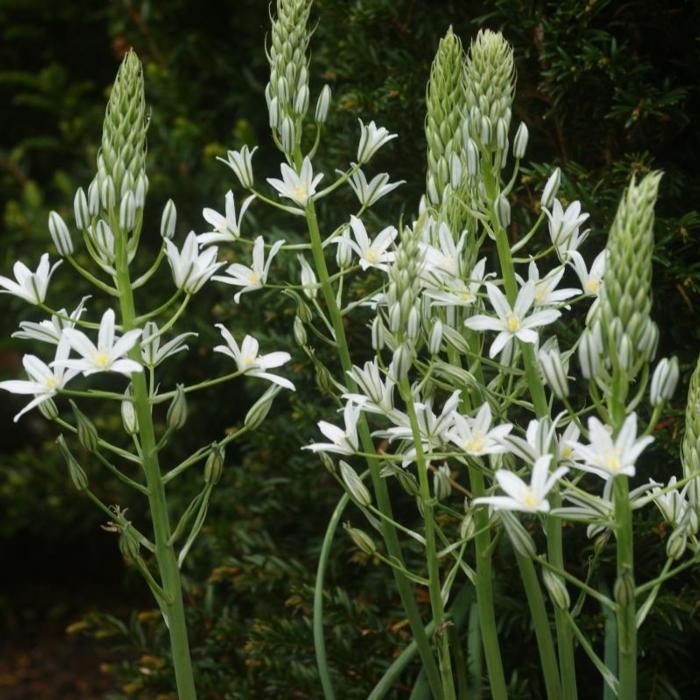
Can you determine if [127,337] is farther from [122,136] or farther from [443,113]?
[443,113]

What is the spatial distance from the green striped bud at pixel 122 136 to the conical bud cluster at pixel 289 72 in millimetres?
241

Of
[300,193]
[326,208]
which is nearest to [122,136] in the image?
[300,193]

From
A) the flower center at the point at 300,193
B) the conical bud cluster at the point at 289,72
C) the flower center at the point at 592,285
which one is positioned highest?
the conical bud cluster at the point at 289,72

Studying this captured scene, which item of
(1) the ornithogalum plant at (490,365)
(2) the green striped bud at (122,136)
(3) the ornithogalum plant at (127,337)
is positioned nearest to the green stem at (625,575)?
(1) the ornithogalum plant at (490,365)

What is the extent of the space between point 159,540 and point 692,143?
5.64 feet

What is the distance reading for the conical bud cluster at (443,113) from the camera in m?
1.72

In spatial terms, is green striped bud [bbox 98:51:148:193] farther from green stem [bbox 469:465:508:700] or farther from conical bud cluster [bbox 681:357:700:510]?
conical bud cluster [bbox 681:357:700:510]

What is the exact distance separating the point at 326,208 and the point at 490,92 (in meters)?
1.32

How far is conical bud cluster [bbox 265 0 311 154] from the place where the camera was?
1.78 meters

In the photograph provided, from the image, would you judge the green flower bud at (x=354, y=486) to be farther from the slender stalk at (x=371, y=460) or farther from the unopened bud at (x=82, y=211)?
the unopened bud at (x=82, y=211)

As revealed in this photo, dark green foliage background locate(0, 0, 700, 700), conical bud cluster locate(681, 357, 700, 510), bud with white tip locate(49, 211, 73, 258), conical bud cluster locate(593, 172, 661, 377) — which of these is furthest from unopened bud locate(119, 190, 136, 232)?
dark green foliage background locate(0, 0, 700, 700)

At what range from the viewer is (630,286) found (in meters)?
1.37

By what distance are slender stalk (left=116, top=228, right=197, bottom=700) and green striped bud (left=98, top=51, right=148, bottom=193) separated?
0.11 metres

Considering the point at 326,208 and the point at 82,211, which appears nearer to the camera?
the point at 82,211
